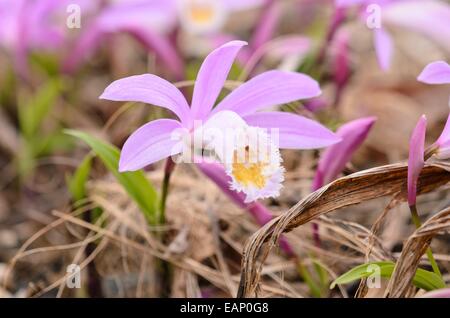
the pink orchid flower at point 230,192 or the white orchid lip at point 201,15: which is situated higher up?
the white orchid lip at point 201,15

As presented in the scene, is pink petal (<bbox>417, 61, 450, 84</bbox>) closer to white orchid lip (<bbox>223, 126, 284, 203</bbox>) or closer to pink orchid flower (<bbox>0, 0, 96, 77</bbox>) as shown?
white orchid lip (<bbox>223, 126, 284, 203</bbox>)

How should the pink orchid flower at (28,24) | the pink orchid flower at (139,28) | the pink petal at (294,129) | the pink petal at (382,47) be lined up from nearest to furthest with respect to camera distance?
the pink petal at (294,129), the pink petal at (382,47), the pink orchid flower at (139,28), the pink orchid flower at (28,24)

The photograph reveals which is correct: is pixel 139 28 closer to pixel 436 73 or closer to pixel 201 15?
pixel 201 15

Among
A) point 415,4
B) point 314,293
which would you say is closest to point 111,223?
point 314,293

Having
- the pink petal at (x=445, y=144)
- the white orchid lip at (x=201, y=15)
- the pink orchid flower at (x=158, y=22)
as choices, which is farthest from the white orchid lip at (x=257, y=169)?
the white orchid lip at (x=201, y=15)

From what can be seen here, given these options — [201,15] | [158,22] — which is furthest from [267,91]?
[201,15]

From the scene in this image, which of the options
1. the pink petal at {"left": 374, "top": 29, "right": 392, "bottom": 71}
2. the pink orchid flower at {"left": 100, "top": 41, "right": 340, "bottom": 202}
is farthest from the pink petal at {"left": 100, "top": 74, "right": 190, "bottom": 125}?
the pink petal at {"left": 374, "top": 29, "right": 392, "bottom": 71}

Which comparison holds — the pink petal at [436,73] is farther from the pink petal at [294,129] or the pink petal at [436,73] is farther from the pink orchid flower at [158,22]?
the pink orchid flower at [158,22]
